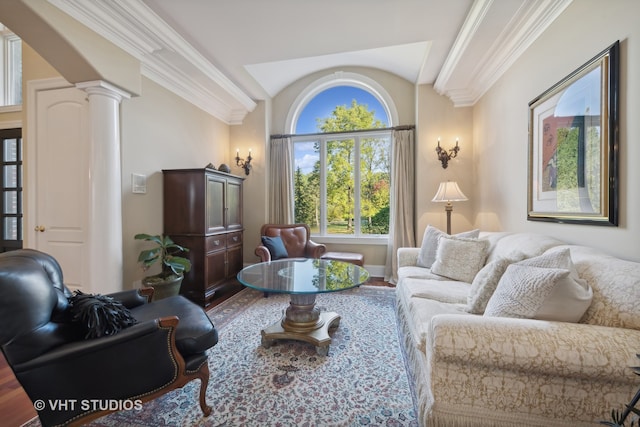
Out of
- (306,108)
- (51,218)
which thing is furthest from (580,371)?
(306,108)

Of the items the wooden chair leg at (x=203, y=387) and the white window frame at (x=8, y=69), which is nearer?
the wooden chair leg at (x=203, y=387)

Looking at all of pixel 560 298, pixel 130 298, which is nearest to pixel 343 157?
pixel 130 298

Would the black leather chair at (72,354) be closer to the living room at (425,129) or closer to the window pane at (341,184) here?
the living room at (425,129)

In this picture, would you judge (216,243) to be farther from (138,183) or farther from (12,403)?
(12,403)

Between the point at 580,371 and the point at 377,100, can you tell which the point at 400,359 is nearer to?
the point at 580,371

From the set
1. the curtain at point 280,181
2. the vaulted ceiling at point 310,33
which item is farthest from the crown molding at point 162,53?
the curtain at point 280,181

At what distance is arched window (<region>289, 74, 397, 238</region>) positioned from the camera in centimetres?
447

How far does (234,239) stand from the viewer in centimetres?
387

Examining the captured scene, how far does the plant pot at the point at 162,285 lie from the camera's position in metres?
2.63

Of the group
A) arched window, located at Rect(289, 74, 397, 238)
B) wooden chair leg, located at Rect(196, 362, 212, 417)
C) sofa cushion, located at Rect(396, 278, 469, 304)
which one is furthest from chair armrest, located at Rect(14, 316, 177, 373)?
arched window, located at Rect(289, 74, 397, 238)

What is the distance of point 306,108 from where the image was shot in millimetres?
4754

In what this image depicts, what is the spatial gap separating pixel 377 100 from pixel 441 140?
1.35m

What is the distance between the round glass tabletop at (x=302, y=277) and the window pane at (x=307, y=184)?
1.91 metres

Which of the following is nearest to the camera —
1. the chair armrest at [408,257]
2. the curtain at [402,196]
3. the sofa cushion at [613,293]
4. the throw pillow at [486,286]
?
the sofa cushion at [613,293]
